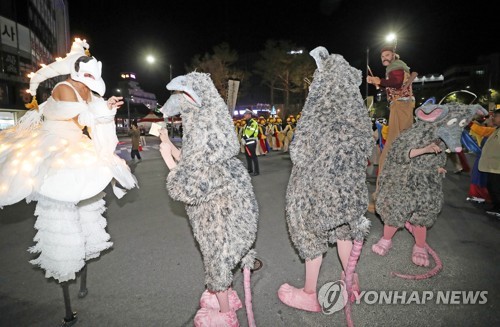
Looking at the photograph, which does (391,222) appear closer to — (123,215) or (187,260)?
(187,260)

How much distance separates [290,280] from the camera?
A: 3.11 metres

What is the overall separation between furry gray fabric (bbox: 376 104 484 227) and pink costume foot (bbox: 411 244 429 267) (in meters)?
0.36

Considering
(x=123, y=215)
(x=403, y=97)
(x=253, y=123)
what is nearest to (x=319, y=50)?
(x=403, y=97)

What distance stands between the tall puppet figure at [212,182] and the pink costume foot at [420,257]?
7.42 feet

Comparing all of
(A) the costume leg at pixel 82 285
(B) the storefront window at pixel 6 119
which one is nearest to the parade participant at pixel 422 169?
(A) the costume leg at pixel 82 285

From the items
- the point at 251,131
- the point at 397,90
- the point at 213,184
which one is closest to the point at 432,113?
the point at 397,90

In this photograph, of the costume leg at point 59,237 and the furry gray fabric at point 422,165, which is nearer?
the costume leg at point 59,237

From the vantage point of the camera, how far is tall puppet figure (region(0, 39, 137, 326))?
2260mm

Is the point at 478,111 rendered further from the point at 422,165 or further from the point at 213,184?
the point at 213,184

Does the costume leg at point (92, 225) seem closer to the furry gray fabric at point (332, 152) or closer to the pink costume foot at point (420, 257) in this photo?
the furry gray fabric at point (332, 152)

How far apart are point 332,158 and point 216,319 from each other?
158cm

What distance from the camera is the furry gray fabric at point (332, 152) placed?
2.19 metres

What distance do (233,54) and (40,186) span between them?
137 feet

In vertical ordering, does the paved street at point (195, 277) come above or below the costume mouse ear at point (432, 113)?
below
